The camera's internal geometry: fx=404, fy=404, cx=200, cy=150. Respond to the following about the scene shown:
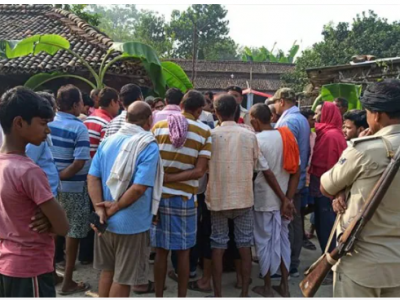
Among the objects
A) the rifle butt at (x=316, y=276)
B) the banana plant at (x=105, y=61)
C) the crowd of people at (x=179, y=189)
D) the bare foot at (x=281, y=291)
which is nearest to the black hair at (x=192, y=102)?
the crowd of people at (x=179, y=189)

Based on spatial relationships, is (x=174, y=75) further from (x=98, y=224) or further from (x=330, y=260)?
(x=330, y=260)

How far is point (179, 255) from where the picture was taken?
11.5ft

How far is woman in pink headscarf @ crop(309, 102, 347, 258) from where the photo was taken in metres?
4.40

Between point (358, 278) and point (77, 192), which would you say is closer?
point (358, 278)

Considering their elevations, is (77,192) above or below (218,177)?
below

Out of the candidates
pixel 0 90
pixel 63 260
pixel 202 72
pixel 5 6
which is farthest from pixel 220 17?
pixel 63 260

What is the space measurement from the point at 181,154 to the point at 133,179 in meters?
0.58

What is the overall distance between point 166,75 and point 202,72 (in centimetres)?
1337

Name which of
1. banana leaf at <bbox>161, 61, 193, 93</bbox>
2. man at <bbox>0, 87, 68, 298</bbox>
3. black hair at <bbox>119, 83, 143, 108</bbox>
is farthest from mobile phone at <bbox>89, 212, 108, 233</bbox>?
banana leaf at <bbox>161, 61, 193, 93</bbox>

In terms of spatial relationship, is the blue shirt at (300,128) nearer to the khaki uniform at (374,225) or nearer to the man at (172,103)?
the man at (172,103)

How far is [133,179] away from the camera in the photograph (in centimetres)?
298

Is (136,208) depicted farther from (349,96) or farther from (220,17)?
(220,17)

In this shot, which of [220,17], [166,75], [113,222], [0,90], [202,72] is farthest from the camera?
[220,17]

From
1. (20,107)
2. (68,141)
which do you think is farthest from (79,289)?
(20,107)
